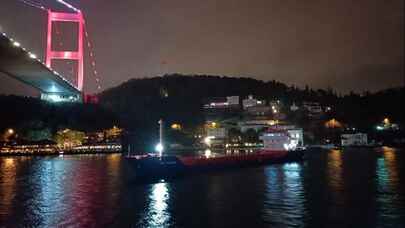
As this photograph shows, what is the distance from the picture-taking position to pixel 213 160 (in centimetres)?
3225

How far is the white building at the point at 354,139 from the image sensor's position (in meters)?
95.6

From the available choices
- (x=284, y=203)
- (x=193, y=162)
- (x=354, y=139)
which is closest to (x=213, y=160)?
(x=193, y=162)

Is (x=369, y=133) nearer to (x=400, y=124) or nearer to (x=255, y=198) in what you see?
(x=400, y=124)

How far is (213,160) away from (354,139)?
74.4 metres

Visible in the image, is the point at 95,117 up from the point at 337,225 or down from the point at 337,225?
up

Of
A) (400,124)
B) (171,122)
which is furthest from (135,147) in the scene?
(400,124)

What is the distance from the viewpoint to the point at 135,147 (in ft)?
289

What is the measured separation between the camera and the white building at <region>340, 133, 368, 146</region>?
9561 centimetres

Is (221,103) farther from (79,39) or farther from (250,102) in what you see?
(79,39)

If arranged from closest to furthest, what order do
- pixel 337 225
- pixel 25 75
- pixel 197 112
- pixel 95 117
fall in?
pixel 337 225, pixel 25 75, pixel 95 117, pixel 197 112

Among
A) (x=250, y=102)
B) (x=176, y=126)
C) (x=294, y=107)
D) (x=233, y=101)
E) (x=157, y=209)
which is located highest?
(x=233, y=101)

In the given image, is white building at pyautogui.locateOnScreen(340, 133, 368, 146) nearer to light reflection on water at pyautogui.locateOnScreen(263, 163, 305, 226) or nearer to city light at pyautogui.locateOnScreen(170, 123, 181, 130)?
city light at pyautogui.locateOnScreen(170, 123, 181, 130)

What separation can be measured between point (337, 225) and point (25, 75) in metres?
46.1

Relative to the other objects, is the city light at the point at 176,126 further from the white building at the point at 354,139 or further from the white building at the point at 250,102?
the white building at the point at 354,139
